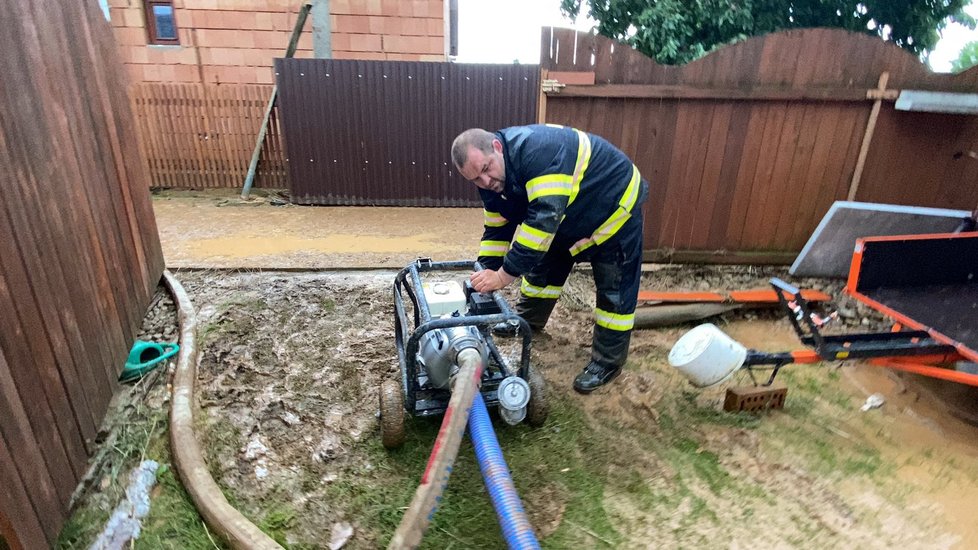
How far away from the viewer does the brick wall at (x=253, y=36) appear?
9297 millimetres

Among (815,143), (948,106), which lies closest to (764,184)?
(815,143)

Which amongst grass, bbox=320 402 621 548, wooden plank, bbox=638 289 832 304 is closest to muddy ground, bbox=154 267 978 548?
grass, bbox=320 402 621 548

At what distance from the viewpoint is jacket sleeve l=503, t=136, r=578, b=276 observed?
294cm

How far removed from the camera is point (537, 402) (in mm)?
3133

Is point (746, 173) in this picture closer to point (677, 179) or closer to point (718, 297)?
point (677, 179)

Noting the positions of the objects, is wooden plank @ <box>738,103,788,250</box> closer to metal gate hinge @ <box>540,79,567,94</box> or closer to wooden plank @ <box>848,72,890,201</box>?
wooden plank @ <box>848,72,890,201</box>

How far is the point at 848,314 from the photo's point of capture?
4660 millimetres

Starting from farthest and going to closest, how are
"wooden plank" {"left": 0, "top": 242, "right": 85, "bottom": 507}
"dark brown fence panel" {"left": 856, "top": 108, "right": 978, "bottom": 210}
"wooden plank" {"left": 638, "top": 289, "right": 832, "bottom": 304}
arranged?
"dark brown fence panel" {"left": 856, "top": 108, "right": 978, "bottom": 210} → "wooden plank" {"left": 638, "top": 289, "right": 832, "bottom": 304} → "wooden plank" {"left": 0, "top": 242, "right": 85, "bottom": 507}

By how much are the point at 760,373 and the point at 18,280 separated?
14.3 feet

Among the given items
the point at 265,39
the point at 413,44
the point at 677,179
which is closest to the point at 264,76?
the point at 265,39

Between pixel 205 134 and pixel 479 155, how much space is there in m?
8.11

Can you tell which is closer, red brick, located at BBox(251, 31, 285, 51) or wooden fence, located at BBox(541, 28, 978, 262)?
wooden fence, located at BBox(541, 28, 978, 262)

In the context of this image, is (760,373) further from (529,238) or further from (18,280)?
(18,280)

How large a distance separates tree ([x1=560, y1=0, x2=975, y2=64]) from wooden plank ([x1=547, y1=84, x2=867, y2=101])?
610 centimetres
